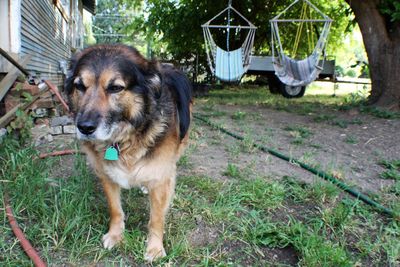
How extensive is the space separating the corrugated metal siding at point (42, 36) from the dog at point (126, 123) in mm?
4462

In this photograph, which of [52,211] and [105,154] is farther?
[52,211]

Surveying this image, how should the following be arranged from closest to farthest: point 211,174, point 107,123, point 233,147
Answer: point 107,123 < point 211,174 < point 233,147

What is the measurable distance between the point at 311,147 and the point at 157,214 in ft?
9.32

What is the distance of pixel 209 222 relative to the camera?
8.59 feet

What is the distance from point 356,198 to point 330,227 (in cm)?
58

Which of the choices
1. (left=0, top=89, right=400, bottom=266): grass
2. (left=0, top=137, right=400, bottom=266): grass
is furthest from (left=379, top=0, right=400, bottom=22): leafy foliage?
(left=0, top=137, right=400, bottom=266): grass

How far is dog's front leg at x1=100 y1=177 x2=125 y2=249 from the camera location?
7.78 ft

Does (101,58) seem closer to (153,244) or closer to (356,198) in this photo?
(153,244)

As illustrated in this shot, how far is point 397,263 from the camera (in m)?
2.25

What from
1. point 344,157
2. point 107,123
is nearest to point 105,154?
point 107,123

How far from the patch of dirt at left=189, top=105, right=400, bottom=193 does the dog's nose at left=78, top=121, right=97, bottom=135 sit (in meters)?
1.77

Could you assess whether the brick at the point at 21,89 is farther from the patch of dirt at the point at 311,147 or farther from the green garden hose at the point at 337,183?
the green garden hose at the point at 337,183

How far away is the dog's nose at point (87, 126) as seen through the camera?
1842 mm

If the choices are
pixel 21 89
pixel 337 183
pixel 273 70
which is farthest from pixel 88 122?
pixel 273 70
